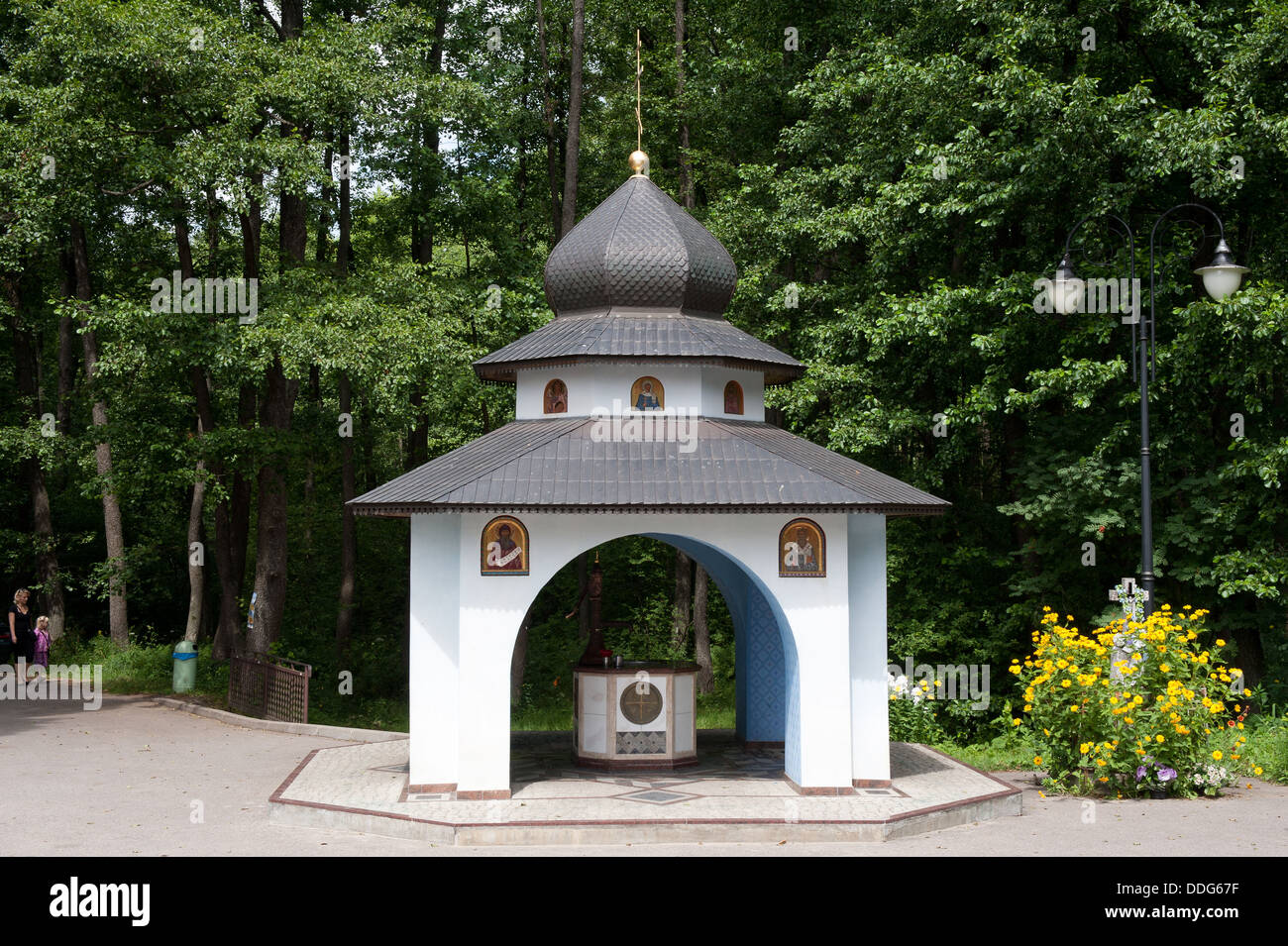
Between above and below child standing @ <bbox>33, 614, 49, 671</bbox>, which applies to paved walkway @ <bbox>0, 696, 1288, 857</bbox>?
below

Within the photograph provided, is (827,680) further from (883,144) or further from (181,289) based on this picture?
(181,289)

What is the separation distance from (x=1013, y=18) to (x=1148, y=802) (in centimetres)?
1118

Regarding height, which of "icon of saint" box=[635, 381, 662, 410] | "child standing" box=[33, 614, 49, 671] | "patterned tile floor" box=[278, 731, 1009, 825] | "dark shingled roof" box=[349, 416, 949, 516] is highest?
"icon of saint" box=[635, 381, 662, 410]

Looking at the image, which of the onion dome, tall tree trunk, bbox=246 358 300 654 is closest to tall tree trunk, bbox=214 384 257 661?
tall tree trunk, bbox=246 358 300 654

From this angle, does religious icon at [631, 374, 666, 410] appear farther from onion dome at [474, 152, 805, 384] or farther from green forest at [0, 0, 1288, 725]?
green forest at [0, 0, 1288, 725]

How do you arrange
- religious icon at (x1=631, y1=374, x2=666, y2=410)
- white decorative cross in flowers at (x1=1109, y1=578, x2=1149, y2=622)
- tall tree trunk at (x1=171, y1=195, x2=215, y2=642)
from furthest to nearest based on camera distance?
tall tree trunk at (x1=171, y1=195, x2=215, y2=642), religious icon at (x1=631, y1=374, x2=666, y2=410), white decorative cross in flowers at (x1=1109, y1=578, x2=1149, y2=622)

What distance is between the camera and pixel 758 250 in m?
22.8

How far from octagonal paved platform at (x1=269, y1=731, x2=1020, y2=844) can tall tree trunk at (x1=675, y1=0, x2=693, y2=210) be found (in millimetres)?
14121

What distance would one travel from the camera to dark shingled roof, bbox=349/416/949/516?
12289 mm

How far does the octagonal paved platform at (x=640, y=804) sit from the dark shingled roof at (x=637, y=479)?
2857 millimetres

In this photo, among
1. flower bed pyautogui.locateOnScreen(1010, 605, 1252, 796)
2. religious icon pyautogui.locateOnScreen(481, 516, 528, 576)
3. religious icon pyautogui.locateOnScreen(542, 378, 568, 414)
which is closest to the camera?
religious icon pyautogui.locateOnScreen(481, 516, 528, 576)

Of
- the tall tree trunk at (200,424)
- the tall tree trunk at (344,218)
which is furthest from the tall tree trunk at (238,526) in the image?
the tall tree trunk at (344,218)

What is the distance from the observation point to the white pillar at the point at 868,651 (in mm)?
13016

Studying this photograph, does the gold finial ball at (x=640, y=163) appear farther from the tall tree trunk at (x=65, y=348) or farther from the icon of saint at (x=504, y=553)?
the tall tree trunk at (x=65, y=348)
